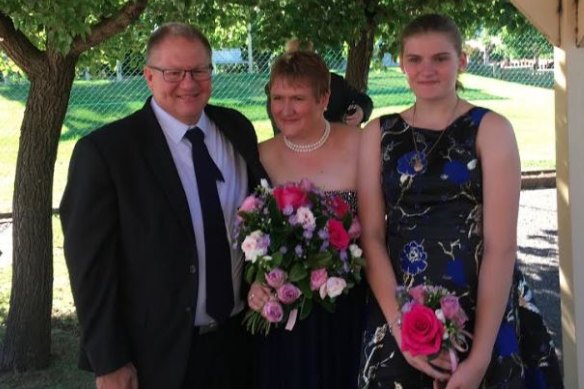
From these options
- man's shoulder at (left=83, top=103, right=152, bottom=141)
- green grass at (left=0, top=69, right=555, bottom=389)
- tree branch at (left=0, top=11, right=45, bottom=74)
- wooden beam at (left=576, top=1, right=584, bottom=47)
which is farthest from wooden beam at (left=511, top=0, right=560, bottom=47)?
green grass at (left=0, top=69, right=555, bottom=389)

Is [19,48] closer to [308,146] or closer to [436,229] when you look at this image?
[308,146]

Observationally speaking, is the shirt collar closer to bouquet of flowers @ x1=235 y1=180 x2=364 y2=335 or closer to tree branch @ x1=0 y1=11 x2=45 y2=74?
bouquet of flowers @ x1=235 y1=180 x2=364 y2=335

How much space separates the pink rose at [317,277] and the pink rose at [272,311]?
15 centimetres

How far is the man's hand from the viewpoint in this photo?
108 inches

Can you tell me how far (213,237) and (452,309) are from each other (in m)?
0.91

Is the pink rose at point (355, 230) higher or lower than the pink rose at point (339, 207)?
lower

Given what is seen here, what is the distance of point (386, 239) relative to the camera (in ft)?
9.35

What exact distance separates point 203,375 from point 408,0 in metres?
3.90

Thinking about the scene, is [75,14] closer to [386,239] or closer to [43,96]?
[43,96]

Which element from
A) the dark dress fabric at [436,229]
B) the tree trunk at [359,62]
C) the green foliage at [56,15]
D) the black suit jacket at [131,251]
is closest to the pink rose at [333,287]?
the dark dress fabric at [436,229]

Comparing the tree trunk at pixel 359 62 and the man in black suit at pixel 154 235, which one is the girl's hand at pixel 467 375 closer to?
the man in black suit at pixel 154 235

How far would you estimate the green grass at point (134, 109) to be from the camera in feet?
46.9

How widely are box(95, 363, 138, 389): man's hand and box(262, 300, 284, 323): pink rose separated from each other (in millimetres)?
533

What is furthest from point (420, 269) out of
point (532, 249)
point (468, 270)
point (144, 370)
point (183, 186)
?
point (532, 249)
